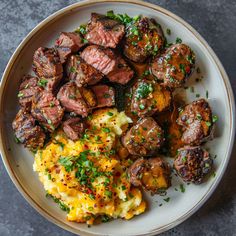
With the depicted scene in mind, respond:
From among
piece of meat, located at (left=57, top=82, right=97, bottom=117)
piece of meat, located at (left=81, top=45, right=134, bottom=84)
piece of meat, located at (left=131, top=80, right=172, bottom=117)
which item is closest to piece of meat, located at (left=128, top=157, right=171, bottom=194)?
piece of meat, located at (left=131, top=80, right=172, bottom=117)

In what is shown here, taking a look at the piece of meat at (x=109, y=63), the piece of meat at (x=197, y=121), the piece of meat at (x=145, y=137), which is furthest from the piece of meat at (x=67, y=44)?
the piece of meat at (x=197, y=121)

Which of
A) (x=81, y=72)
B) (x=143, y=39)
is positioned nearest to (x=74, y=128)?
(x=81, y=72)

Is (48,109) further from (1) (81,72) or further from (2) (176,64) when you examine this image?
(2) (176,64)

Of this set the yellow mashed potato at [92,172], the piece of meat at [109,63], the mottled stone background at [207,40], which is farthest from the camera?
the mottled stone background at [207,40]

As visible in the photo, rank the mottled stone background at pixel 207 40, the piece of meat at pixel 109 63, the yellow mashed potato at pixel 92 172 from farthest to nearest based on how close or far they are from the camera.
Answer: the mottled stone background at pixel 207 40 < the yellow mashed potato at pixel 92 172 < the piece of meat at pixel 109 63

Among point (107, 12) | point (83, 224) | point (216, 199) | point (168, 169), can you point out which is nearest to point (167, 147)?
point (168, 169)

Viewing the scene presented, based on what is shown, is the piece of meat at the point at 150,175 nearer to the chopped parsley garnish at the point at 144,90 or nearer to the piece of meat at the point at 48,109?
the chopped parsley garnish at the point at 144,90

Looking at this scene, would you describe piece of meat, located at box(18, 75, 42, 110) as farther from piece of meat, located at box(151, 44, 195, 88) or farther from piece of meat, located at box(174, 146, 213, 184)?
piece of meat, located at box(174, 146, 213, 184)
